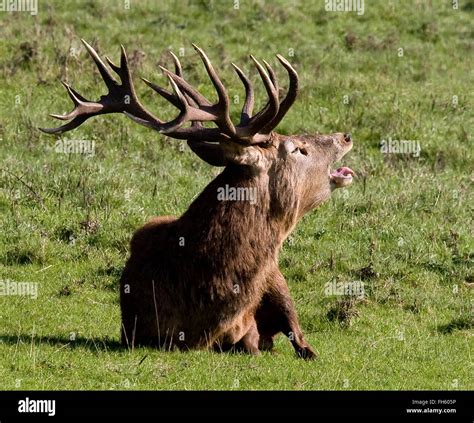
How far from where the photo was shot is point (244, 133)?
384 inches

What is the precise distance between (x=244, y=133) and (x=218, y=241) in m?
0.90

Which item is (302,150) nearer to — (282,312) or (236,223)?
(236,223)

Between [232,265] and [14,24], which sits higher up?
[14,24]

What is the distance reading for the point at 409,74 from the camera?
841 inches

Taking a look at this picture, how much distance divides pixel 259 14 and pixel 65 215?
10.3m

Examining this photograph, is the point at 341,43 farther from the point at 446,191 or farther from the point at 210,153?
the point at 210,153

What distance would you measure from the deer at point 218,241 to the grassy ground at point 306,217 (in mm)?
244

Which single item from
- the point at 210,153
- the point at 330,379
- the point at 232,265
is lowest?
the point at 330,379

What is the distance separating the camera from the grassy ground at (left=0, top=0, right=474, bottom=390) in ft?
32.2

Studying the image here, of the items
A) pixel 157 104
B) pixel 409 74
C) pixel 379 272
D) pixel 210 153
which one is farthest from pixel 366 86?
pixel 210 153

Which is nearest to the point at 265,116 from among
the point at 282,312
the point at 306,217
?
the point at 282,312

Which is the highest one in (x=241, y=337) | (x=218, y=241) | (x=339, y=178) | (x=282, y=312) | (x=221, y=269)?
(x=339, y=178)

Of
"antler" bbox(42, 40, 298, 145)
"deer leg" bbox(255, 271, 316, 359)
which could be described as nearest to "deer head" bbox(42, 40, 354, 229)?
"antler" bbox(42, 40, 298, 145)

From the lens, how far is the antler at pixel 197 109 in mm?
9461
